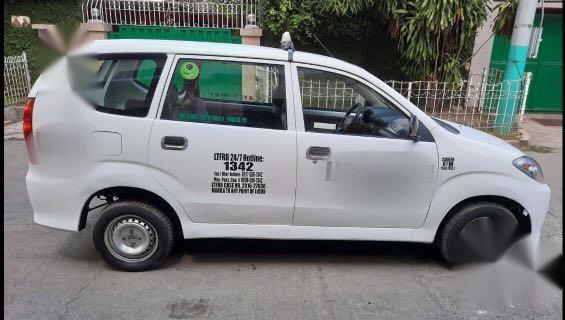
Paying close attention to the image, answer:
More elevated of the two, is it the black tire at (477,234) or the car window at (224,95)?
the car window at (224,95)

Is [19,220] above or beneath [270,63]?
beneath

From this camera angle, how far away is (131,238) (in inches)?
132

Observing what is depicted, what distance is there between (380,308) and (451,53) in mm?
6893

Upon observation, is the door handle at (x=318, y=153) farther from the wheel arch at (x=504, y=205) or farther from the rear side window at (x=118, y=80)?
the rear side window at (x=118, y=80)

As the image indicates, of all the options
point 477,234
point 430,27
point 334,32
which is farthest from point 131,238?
point 334,32

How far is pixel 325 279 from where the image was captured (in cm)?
337

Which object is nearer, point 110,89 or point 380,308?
point 380,308

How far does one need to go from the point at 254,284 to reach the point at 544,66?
9753 mm

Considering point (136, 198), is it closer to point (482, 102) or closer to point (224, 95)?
point (224, 95)

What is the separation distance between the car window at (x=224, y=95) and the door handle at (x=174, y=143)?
0.52 ft

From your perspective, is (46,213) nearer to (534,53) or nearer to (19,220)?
(19,220)

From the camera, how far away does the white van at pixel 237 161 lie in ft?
10.3

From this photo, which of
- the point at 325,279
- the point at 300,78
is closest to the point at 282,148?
the point at 300,78

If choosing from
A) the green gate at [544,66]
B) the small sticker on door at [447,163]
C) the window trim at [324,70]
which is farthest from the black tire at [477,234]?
the green gate at [544,66]
